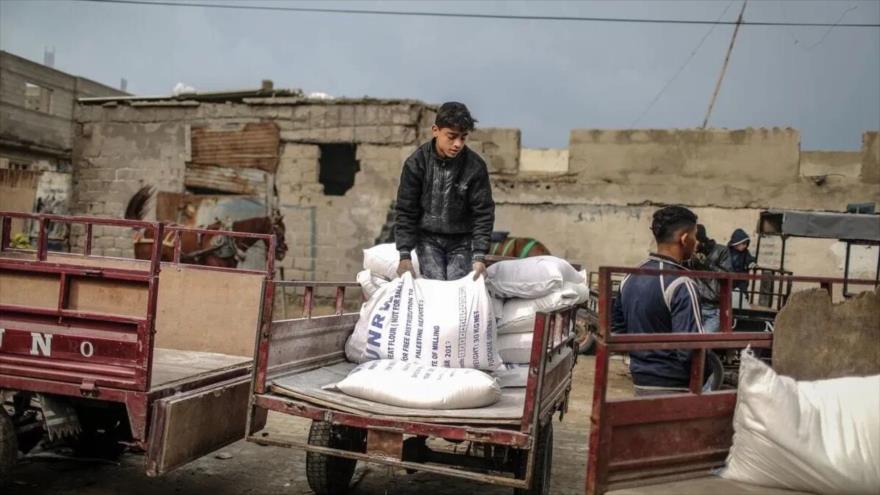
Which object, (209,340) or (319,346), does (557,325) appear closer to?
(319,346)

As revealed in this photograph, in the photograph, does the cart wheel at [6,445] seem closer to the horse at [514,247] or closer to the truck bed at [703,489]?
the truck bed at [703,489]

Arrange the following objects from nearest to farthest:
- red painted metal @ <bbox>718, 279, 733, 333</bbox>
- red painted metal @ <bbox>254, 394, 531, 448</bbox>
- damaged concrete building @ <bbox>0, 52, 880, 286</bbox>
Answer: red painted metal @ <bbox>718, 279, 733, 333</bbox> → red painted metal @ <bbox>254, 394, 531, 448</bbox> → damaged concrete building @ <bbox>0, 52, 880, 286</bbox>

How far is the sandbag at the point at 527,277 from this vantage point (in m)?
4.72

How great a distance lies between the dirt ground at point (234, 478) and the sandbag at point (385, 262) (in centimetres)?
140

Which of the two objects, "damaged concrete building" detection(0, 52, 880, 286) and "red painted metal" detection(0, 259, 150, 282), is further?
"damaged concrete building" detection(0, 52, 880, 286)

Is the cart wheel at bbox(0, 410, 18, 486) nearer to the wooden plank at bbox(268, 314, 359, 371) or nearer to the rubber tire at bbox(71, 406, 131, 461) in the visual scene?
the rubber tire at bbox(71, 406, 131, 461)

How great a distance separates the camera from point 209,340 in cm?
538

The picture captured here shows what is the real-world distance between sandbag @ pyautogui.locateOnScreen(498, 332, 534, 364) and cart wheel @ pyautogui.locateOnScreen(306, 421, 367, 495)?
1024 millimetres

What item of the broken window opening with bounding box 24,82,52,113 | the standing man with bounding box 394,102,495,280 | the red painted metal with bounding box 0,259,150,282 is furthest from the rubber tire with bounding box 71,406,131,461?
the broken window opening with bounding box 24,82,52,113

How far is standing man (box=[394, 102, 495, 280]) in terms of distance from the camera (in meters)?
4.82

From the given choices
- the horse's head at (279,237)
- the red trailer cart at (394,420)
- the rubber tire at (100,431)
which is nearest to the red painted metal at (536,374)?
the red trailer cart at (394,420)

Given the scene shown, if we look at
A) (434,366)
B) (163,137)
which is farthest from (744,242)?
(163,137)

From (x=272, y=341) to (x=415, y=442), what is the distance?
0.91 metres

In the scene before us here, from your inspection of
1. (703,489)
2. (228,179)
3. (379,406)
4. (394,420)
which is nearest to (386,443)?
(394,420)
